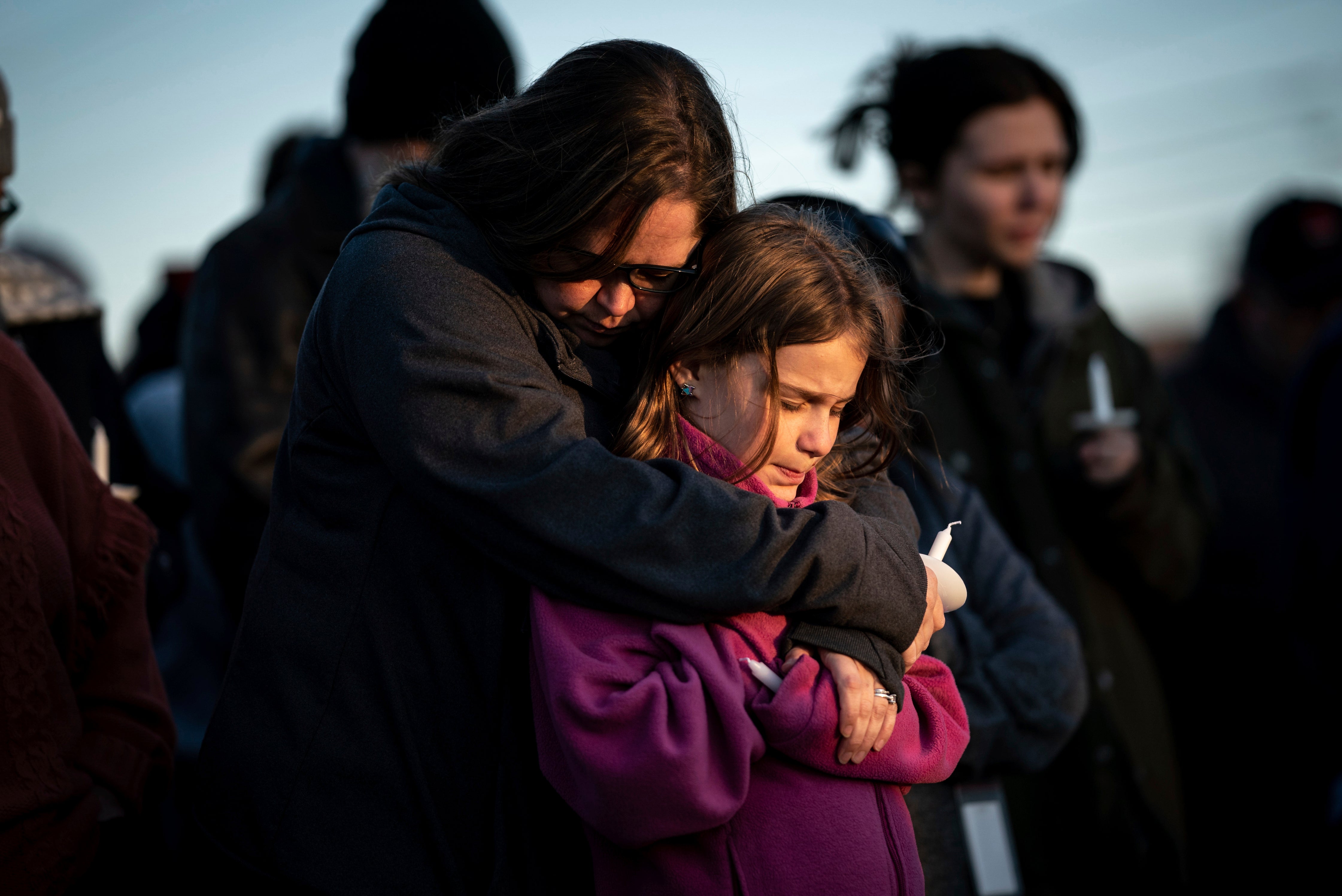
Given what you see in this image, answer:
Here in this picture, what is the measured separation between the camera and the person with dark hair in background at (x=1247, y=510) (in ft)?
13.3

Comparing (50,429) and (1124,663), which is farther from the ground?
(50,429)

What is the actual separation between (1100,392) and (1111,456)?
6.7 inches

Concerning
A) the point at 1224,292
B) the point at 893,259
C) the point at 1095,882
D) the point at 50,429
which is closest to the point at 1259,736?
the point at 1095,882

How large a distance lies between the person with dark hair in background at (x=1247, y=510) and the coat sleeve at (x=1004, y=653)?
56.9 inches

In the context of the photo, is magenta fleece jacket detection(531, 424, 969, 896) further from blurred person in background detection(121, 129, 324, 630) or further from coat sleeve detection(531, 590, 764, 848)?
blurred person in background detection(121, 129, 324, 630)

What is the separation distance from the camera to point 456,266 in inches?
59.5

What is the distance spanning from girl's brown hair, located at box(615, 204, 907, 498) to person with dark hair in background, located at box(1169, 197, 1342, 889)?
223cm

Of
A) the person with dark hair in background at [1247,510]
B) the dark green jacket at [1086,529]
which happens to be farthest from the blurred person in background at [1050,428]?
the person with dark hair in background at [1247,510]

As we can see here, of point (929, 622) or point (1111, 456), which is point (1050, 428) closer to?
point (1111, 456)

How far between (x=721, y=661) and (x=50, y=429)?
1226 mm

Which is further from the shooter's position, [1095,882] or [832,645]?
[1095,882]

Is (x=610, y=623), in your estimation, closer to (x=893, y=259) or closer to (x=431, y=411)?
(x=431, y=411)

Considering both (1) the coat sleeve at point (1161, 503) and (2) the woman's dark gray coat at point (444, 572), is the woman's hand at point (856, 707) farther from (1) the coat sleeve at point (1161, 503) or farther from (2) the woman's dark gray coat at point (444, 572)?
(1) the coat sleeve at point (1161, 503)

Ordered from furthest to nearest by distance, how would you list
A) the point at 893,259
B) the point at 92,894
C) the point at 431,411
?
the point at 893,259, the point at 92,894, the point at 431,411
